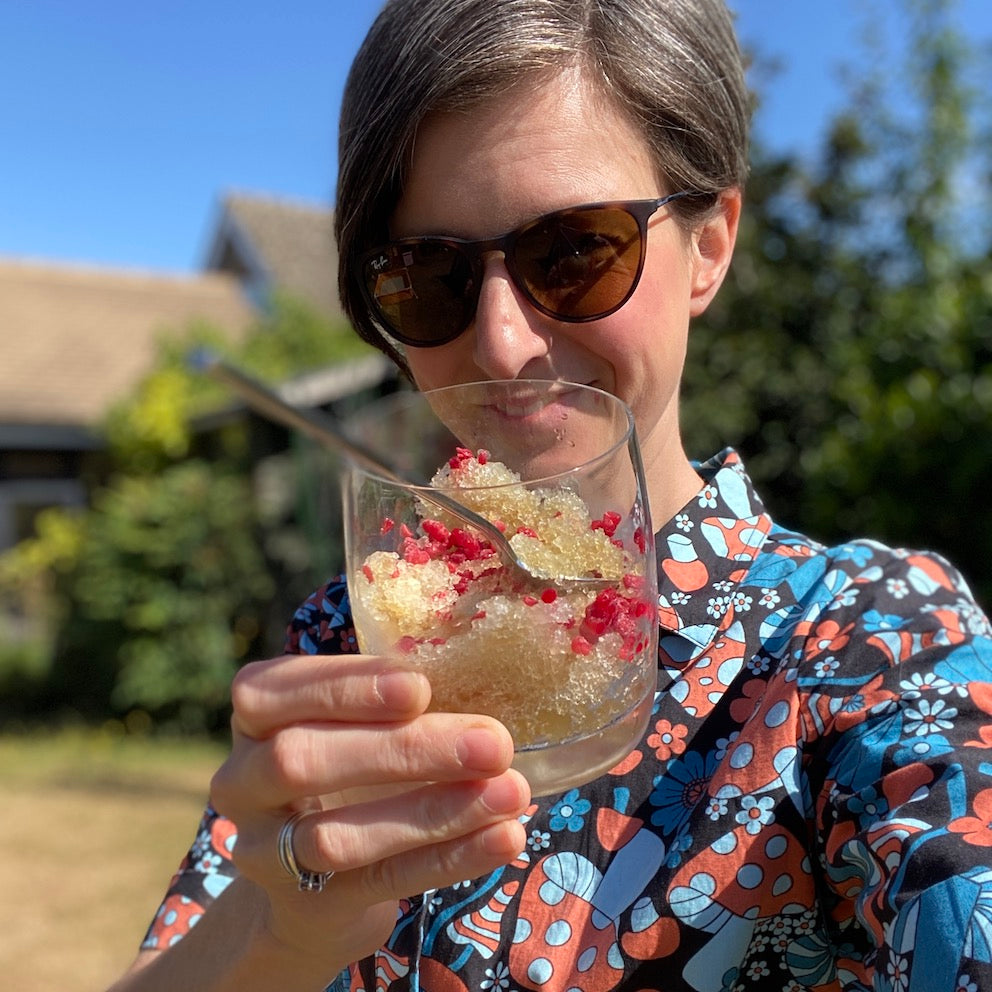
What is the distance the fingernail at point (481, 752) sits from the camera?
981 mm

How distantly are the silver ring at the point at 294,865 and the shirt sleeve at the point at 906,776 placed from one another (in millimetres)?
618

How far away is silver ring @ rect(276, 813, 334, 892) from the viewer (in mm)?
1081

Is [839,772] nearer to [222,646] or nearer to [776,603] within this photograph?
[776,603]

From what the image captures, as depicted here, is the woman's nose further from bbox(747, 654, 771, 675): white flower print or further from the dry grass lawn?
the dry grass lawn

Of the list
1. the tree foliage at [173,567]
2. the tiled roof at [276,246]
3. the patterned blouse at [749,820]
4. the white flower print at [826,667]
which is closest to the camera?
the patterned blouse at [749,820]

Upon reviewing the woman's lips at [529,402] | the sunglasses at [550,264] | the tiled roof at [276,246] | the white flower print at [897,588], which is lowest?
the white flower print at [897,588]

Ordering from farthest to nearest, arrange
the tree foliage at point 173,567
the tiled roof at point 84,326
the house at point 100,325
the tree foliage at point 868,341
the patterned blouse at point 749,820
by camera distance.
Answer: the tiled roof at point 84,326 < the house at point 100,325 < the tree foliage at point 173,567 < the tree foliage at point 868,341 < the patterned blouse at point 749,820

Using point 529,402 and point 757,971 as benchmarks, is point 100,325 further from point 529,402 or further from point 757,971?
point 757,971

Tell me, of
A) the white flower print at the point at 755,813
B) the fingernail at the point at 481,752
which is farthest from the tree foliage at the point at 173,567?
the fingernail at the point at 481,752

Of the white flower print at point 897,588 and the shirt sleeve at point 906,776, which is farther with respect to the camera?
the white flower print at point 897,588

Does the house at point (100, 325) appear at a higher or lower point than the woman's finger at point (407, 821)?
higher

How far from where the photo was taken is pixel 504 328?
1.47m

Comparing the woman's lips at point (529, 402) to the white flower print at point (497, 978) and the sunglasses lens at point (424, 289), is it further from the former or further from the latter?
the white flower print at point (497, 978)

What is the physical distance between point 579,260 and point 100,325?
20.4 m
